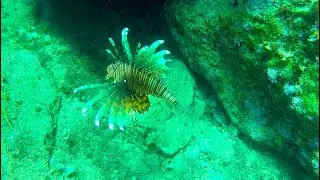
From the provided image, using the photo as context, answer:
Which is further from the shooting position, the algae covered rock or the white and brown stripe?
the white and brown stripe

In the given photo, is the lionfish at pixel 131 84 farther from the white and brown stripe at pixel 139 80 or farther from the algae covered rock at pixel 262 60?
the algae covered rock at pixel 262 60

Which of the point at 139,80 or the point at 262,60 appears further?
the point at 139,80

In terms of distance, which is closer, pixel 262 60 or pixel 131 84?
pixel 262 60

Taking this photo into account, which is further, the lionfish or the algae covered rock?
the lionfish

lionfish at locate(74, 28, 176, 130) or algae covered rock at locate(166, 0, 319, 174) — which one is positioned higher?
algae covered rock at locate(166, 0, 319, 174)

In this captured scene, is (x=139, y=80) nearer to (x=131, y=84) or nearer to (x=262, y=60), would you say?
(x=131, y=84)

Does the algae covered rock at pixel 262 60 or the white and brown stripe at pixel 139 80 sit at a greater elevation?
the algae covered rock at pixel 262 60

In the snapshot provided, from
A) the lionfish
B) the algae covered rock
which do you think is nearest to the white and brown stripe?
the lionfish

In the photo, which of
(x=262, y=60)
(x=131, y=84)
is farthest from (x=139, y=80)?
(x=262, y=60)

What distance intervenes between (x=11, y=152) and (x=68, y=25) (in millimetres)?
2162

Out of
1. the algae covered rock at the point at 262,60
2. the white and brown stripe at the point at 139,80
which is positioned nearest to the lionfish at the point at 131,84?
the white and brown stripe at the point at 139,80

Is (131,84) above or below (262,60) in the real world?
below

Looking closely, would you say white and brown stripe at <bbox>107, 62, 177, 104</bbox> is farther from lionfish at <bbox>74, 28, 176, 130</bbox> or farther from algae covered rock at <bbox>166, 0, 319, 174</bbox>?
algae covered rock at <bbox>166, 0, 319, 174</bbox>

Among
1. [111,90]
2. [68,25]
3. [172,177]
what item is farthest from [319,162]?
[68,25]
